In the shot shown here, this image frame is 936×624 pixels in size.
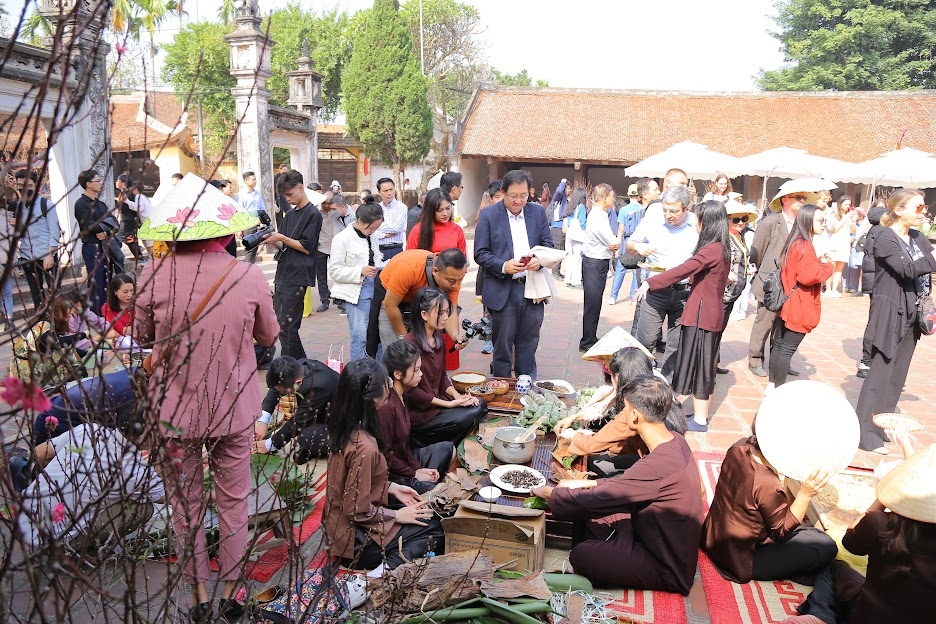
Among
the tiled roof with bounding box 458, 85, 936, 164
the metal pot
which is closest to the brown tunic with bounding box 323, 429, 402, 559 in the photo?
the metal pot

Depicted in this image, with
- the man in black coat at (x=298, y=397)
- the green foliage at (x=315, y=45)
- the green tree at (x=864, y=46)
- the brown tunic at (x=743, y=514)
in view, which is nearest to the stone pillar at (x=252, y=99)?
the man in black coat at (x=298, y=397)

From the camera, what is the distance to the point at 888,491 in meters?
2.55

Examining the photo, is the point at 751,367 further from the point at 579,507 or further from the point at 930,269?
the point at 579,507

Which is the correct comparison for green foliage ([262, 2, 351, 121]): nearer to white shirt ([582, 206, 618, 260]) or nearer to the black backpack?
white shirt ([582, 206, 618, 260])

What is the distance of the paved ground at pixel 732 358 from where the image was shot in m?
5.45

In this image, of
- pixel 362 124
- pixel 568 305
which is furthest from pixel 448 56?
pixel 568 305

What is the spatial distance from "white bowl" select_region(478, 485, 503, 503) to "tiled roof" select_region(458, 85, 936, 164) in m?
18.2

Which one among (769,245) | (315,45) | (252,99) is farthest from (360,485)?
(315,45)

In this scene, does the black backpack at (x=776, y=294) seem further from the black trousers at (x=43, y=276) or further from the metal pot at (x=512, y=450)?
the black trousers at (x=43, y=276)

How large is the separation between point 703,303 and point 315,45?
32.1 meters

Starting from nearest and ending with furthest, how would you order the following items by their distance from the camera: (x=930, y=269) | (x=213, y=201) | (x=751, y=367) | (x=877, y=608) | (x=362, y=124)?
(x=877, y=608) → (x=213, y=201) → (x=930, y=269) → (x=751, y=367) → (x=362, y=124)

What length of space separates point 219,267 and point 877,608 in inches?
112

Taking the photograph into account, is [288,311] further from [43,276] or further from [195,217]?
[43,276]

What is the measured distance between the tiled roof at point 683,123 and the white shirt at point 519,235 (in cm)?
1560
